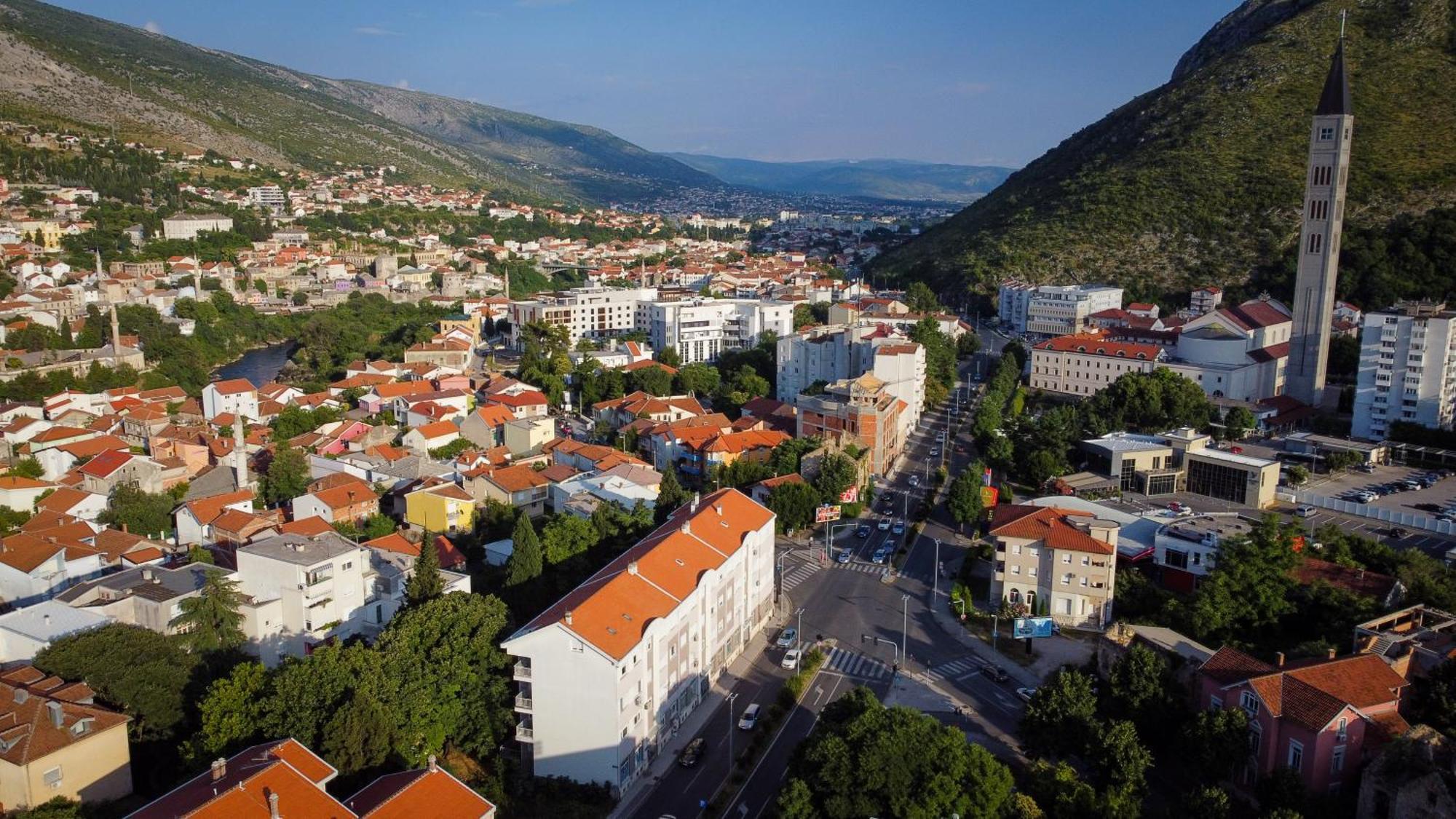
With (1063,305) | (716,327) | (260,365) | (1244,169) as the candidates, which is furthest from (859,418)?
(1244,169)

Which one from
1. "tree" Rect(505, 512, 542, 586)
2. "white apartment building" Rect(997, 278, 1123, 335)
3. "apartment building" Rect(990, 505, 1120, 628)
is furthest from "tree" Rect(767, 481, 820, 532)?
"white apartment building" Rect(997, 278, 1123, 335)

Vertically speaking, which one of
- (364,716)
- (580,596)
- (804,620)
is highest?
(580,596)

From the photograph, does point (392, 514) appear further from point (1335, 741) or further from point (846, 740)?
point (1335, 741)

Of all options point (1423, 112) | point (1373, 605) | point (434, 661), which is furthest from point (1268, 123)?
point (434, 661)

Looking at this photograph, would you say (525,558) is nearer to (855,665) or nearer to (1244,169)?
(855,665)

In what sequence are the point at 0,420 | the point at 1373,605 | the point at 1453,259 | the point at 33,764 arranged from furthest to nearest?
the point at 1453,259 < the point at 0,420 < the point at 1373,605 < the point at 33,764

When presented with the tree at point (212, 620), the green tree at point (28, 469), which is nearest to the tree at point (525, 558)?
the tree at point (212, 620)

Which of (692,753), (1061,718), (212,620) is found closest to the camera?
(1061,718)
